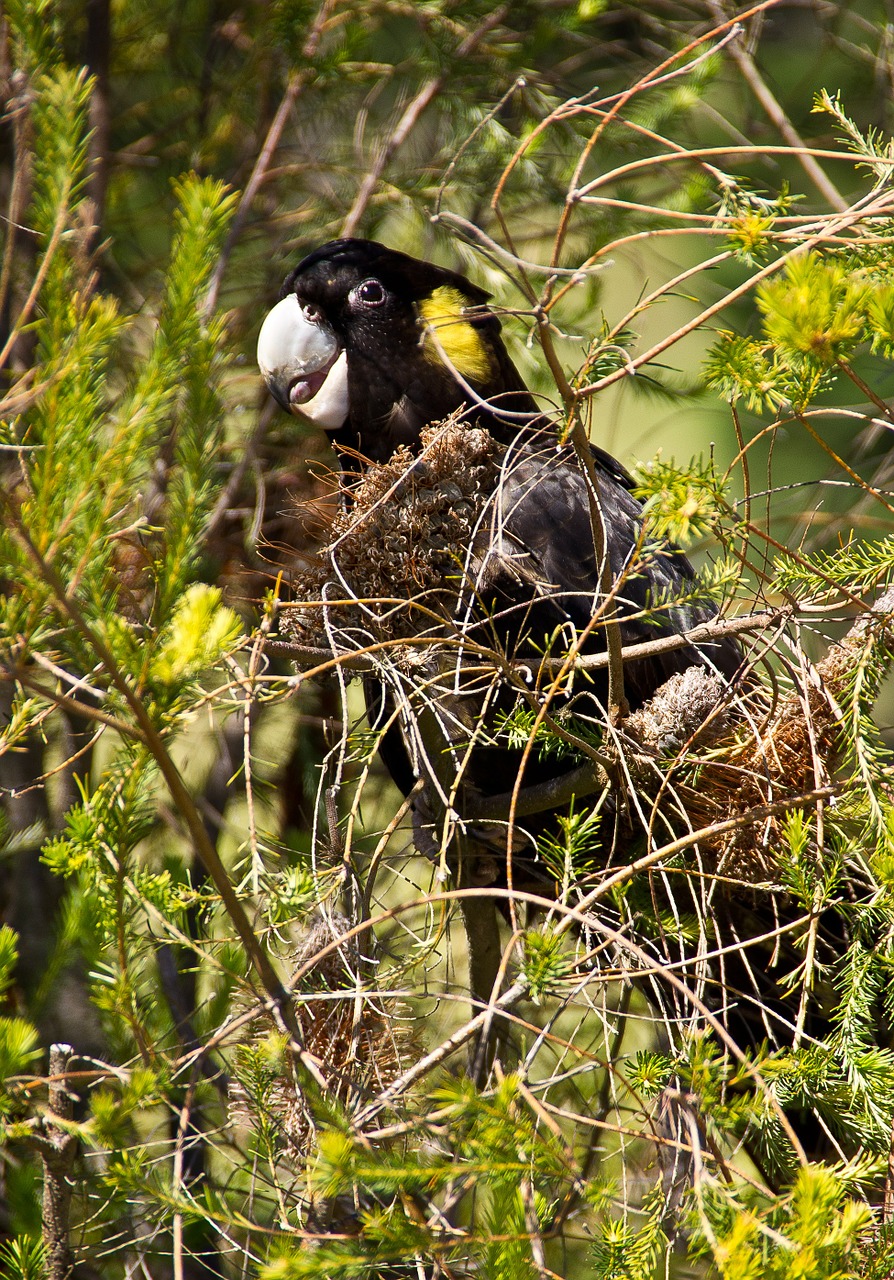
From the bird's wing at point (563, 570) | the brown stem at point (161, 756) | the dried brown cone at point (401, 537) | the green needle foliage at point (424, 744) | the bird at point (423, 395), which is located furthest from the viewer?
the bird at point (423, 395)

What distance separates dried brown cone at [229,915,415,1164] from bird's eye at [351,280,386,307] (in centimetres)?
113

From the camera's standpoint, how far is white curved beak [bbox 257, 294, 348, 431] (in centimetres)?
198

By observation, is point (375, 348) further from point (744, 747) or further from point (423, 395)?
point (744, 747)

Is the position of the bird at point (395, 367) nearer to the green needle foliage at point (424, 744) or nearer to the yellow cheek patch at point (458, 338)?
the yellow cheek patch at point (458, 338)

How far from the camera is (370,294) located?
1.96m

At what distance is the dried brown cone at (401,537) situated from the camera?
1476 millimetres

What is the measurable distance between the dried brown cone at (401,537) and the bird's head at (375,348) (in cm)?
43

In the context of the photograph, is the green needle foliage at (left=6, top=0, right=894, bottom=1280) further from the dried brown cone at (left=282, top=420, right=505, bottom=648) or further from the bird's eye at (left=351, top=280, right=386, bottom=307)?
the bird's eye at (left=351, top=280, right=386, bottom=307)

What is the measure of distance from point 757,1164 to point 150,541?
143 cm

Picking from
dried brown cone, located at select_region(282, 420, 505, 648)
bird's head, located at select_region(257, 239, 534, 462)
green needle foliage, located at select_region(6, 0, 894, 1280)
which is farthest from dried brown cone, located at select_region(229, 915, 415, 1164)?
bird's head, located at select_region(257, 239, 534, 462)

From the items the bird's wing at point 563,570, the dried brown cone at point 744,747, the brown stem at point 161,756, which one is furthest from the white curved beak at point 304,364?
the brown stem at point 161,756

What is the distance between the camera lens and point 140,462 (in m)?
0.98

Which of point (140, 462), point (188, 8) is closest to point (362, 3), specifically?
point (188, 8)

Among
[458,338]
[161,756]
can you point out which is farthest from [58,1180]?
[458,338]
